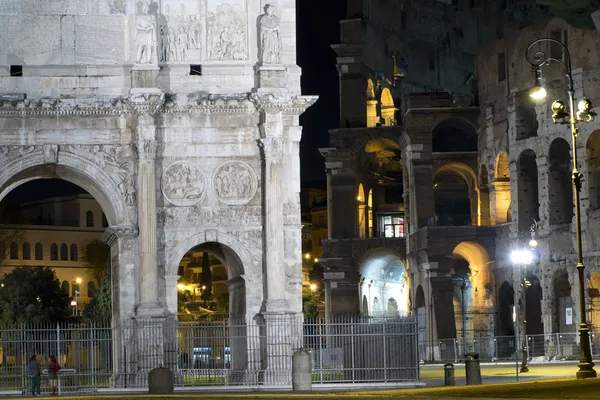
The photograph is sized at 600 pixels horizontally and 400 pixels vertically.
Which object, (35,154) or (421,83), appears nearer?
(35,154)

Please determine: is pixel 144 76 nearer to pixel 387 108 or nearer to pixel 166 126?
pixel 166 126

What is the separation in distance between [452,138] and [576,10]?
56.7 m

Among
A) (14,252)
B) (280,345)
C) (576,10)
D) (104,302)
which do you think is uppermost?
(14,252)

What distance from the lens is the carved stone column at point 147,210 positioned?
42719 millimetres

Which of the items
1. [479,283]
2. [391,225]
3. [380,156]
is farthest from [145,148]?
[391,225]

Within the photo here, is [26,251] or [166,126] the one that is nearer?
[166,126]

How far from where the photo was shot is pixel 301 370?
36.8 metres

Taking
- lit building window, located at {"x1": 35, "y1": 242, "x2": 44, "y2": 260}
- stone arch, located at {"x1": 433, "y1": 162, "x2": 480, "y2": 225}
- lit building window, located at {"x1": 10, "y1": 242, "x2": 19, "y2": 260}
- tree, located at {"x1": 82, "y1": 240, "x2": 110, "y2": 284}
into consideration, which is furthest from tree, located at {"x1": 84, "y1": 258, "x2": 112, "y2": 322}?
lit building window, located at {"x1": 35, "y1": 242, "x2": 44, "y2": 260}

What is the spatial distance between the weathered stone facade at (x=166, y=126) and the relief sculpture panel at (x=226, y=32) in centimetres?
4

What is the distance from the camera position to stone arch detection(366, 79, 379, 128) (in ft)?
274

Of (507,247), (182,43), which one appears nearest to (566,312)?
(507,247)

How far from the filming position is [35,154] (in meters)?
43.2

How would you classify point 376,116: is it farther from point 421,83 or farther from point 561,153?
point 561,153

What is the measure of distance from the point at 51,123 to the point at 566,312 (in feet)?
97.1
